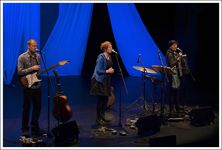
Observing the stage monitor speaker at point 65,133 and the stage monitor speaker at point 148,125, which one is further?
the stage monitor speaker at point 148,125

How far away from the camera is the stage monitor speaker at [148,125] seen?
5684mm

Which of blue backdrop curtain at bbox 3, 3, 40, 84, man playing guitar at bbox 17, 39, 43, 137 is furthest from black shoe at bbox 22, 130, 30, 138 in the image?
blue backdrop curtain at bbox 3, 3, 40, 84

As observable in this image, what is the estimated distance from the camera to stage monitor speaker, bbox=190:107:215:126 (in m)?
6.29

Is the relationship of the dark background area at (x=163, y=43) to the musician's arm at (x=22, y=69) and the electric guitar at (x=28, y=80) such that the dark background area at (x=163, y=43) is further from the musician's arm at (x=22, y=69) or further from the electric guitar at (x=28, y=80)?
the musician's arm at (x=22, y=69)

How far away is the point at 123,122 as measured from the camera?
6.46 meters

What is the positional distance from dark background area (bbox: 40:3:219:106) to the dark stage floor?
1.81ft

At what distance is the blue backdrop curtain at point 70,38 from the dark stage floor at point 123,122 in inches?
38.5

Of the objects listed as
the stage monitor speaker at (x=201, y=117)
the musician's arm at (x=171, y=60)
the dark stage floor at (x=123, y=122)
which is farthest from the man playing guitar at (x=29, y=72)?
the stage monitor speaker at (x=201, y=117)

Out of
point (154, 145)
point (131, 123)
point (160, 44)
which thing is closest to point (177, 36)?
point (160, 44)

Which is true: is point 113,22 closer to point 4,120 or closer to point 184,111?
point 184,111

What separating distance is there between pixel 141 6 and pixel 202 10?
5.34 ft

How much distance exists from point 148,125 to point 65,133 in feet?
4.34

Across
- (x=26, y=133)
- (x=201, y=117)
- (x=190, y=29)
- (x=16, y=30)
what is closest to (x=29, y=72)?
(x=26, y=133)

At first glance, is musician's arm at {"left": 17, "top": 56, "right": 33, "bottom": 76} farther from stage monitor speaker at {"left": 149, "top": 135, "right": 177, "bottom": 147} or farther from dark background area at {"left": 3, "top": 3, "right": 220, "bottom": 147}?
dark background area at {"left": 3, "top": 3, "right": 220, "bottom": 147}
